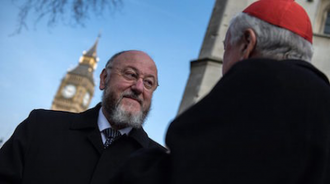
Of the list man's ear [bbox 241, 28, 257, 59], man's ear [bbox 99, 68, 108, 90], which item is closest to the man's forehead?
man's ear [bbox 99, 68, 108, 90]

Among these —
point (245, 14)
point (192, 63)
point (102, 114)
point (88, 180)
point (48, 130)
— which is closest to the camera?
point (245, 14)

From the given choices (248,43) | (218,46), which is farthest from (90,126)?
(218,46)

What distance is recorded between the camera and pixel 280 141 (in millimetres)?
954

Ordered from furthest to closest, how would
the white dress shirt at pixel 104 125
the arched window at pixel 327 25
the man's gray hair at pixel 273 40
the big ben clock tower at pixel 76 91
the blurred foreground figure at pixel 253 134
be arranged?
the big ben clock tower at pixel 76 91
the arched window at pixel 327 25
the white dress shirt at pixel 104 125
the man's gray hair at pixel 273 40
the blurred foreground figure at pixel 253 134

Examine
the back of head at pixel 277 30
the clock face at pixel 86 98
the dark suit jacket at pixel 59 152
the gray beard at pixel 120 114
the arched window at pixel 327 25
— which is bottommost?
the dark suit jacket at pixel 59 152

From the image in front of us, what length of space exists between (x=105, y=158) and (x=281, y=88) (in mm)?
1234

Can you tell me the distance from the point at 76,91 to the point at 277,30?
316 ft

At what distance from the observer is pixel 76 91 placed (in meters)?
95.1

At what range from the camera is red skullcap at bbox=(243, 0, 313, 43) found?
1245 millimetres

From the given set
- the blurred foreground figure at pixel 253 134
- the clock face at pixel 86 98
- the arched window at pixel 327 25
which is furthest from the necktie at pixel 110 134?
the clock face at pixel 86 98

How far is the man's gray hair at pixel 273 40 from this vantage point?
1163 millimetres

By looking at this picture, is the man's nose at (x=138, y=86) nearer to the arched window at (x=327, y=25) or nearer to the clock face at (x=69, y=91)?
the arched window at (x=327, y=25)

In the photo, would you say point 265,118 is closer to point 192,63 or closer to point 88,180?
point 88,180

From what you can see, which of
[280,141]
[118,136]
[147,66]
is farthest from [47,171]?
[280,141]
